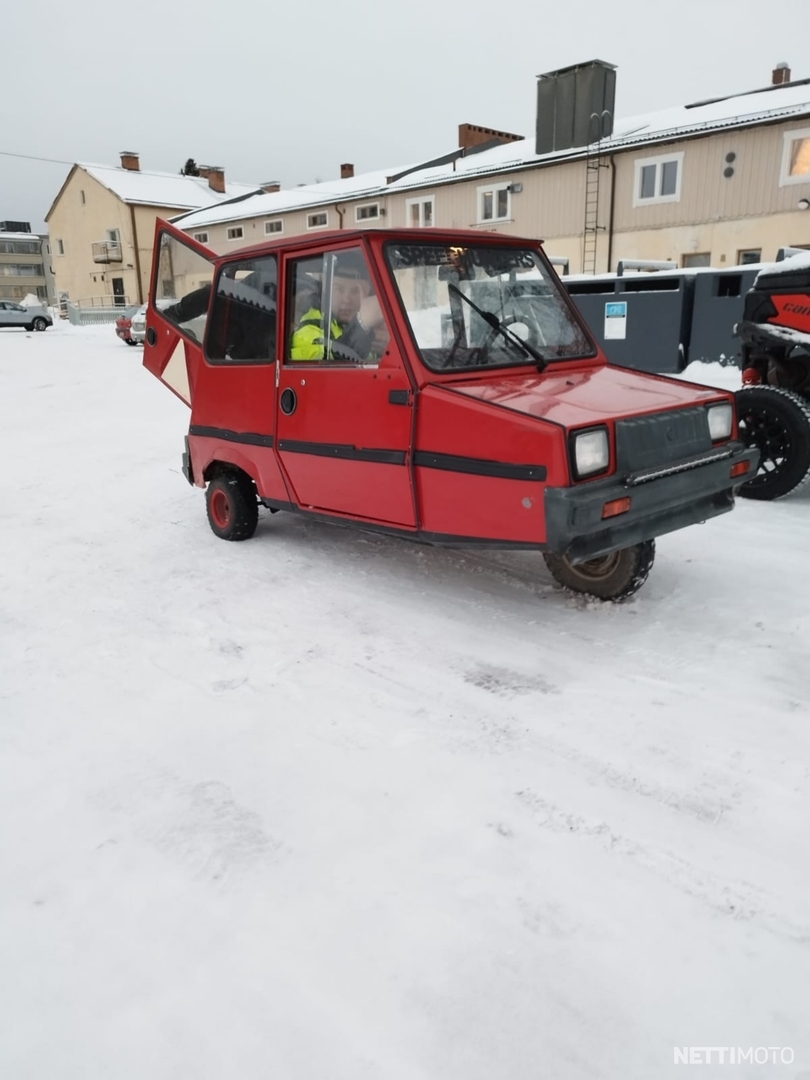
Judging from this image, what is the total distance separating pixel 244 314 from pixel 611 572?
9.36 ft

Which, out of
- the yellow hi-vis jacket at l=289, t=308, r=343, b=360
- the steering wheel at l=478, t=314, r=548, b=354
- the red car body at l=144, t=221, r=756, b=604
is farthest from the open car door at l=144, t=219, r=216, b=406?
the steering wheel at l=478, t=314, r=548, b=354

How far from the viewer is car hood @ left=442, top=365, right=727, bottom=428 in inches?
138

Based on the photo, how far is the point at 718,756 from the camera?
9.36ft

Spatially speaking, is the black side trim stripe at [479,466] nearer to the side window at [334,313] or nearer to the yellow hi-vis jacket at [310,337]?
the side window at [334,313]

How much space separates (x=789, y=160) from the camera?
18641 mm

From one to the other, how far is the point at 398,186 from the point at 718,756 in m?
27.9

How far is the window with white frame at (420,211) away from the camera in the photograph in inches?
1063

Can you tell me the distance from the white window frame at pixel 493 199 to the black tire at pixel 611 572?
22.6 meters

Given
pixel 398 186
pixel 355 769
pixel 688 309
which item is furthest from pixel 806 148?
pixel 355 769

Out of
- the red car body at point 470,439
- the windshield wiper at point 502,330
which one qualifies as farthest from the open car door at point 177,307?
the windshield wiper at point 502,330

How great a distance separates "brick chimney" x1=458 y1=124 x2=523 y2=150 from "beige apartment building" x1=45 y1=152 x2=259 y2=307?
59.3 ft

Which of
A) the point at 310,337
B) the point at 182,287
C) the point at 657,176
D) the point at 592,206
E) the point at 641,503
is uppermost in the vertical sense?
the point at 657,176

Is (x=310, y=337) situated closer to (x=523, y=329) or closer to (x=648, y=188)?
(x=523, y=329)

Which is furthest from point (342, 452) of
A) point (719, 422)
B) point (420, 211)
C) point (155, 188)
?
point (155, 188)
